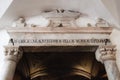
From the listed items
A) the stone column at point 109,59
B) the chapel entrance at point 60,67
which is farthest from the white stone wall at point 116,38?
the chapel entrance at point 60,67

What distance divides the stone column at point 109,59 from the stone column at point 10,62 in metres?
1.86

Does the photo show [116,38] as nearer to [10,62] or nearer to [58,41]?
[58,41]

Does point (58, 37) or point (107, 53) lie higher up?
point (58, 37)

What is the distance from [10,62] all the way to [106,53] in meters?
2.13

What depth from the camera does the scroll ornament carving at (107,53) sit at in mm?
3887

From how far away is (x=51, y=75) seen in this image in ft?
25.1

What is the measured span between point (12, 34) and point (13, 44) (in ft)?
0.92

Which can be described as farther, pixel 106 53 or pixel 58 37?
pixel 58 37

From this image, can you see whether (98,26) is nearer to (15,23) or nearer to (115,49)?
(115,49)

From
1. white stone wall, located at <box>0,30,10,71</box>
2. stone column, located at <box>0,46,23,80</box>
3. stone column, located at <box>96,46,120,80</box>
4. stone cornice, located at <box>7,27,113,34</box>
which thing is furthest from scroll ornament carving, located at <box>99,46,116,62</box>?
white stone wall, located at <box>0,30,10,71</box>

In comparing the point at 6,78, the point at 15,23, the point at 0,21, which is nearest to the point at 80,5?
the point at 15,23

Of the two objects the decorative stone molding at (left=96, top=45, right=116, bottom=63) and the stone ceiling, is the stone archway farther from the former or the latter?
the stone ceiling

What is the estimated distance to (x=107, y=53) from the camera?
3.94 m

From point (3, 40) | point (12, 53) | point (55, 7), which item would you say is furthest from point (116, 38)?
point (3, 40)
